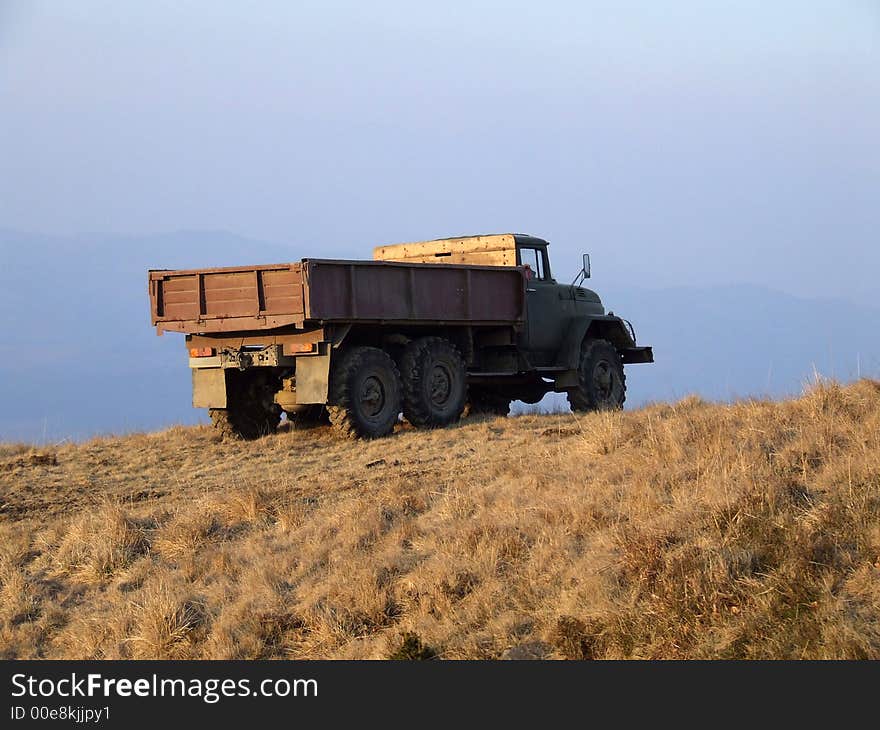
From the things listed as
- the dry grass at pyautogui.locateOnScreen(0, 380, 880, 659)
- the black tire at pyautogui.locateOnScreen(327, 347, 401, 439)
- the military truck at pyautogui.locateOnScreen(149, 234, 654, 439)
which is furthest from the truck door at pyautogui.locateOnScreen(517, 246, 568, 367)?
the dry grass at pyautogui.locateOnScreen(0, 380, 880, 659)

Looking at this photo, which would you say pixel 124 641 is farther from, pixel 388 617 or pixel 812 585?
pixel 812 585

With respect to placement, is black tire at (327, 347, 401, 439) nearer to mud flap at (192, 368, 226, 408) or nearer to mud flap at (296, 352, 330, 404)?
mud flap at (296, 352, 330, 404)

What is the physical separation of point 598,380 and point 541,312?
5.46 ft

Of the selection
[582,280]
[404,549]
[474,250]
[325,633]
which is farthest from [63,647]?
[582,280]

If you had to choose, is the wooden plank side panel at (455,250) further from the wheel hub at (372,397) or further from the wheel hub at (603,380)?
the wheel hub at (372,397)

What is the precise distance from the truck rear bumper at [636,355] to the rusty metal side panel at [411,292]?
138 inches

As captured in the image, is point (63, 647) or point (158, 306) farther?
point (158, 306)

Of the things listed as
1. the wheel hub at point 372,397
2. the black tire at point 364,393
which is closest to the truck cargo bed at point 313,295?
the black tire at point 364,393

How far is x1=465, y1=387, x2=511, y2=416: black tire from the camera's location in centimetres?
2148

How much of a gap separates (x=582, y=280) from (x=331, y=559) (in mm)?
11602

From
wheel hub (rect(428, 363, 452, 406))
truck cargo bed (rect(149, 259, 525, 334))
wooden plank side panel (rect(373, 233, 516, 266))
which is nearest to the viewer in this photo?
truck cargo bed (rect(149, 259, 525, 334))

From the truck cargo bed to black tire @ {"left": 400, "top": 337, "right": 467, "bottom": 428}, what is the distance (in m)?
0.44

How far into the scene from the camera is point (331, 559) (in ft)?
34.7

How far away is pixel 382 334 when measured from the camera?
1792cm
